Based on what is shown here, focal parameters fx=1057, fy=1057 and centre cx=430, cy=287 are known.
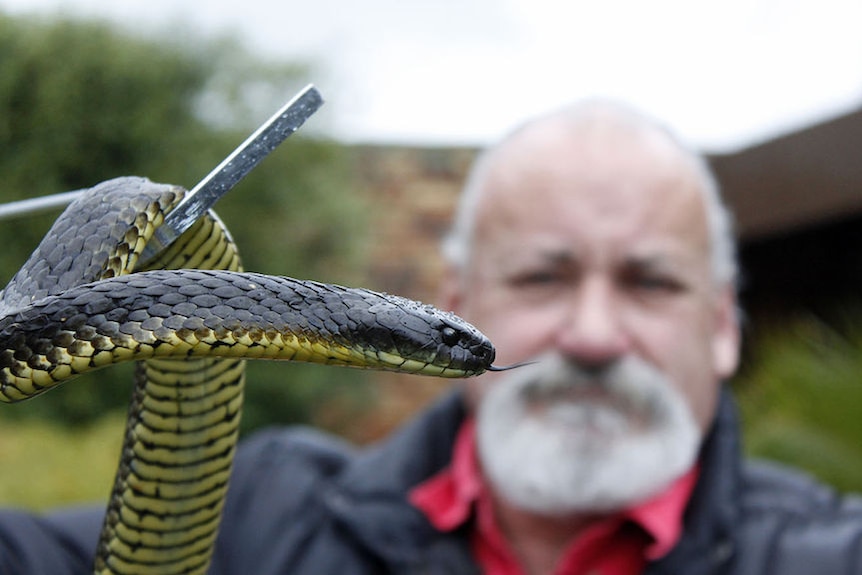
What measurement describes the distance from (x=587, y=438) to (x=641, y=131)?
3.12 feet

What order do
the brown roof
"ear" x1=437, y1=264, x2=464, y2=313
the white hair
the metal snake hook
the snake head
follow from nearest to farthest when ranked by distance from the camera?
1. the metal snake hook
2. the snake head
3. the white hair
4. "ear" x1=437, y1=264, x2=464, y2=313
5. the brown roof

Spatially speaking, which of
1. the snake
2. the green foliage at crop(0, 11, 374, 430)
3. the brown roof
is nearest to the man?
the snake

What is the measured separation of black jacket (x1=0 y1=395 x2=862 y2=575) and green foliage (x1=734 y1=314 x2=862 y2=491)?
7.32ft

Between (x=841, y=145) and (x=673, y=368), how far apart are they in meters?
4.73

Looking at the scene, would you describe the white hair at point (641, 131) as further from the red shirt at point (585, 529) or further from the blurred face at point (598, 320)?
the red shirt at point (585, 529)

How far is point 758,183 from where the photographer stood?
8.07 meters

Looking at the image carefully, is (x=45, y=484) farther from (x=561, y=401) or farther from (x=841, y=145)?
(x=841, y=145)

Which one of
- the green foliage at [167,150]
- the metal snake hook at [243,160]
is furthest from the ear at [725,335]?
the green foliage at [167,150]

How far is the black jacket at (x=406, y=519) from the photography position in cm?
264

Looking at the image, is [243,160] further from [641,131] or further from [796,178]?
[796,178]

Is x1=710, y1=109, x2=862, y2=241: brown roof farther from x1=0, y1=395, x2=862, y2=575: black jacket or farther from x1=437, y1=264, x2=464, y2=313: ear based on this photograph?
x1=0, y1=395, x2=862, y2=575: black jacket

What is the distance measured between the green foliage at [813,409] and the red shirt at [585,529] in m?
2.46

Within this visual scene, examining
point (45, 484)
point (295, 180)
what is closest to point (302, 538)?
point (45, 484)

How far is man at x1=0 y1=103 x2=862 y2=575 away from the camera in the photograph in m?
2.73
